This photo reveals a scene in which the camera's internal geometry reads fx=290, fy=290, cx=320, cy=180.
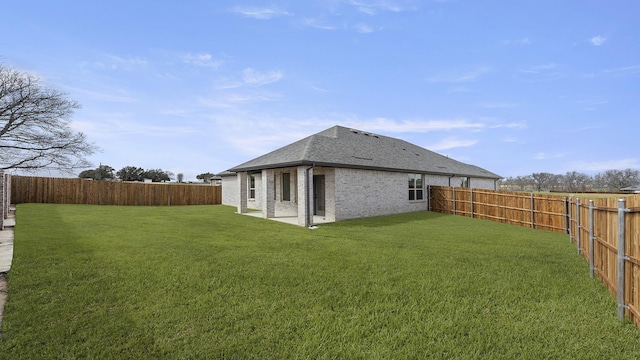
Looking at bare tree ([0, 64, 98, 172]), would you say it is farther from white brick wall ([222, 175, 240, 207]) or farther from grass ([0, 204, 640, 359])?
grass ([0, 204, 640, 359])

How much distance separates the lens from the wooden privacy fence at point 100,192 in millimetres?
21000

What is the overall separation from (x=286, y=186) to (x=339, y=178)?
4.10 metres

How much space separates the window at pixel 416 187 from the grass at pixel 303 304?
36.6 ft

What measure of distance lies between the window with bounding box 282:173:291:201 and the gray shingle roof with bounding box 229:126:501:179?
1391 mm

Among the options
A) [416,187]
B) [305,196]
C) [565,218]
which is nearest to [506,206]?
[565,218]

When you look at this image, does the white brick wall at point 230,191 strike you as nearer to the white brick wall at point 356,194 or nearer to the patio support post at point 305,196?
the white brick wall at point 356,194

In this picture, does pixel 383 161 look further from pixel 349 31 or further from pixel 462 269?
pixel 462 269

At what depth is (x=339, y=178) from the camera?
47.1 feet

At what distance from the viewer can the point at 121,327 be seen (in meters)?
3.45

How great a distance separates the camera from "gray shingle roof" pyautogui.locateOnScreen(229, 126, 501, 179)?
46.3 feet

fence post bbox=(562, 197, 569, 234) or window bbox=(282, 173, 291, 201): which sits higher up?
window bbox=(282, 173, 291, 201)

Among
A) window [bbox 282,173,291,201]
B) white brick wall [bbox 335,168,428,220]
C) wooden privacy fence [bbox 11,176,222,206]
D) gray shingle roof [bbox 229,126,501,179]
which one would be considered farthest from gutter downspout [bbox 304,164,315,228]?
wooden privacy fence [bbox 11,176,222,206]

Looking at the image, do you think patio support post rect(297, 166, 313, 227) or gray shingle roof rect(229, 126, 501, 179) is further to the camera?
gray shingle roof rect(229, 126, 501, 179)

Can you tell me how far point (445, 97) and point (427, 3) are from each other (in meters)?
7.86
